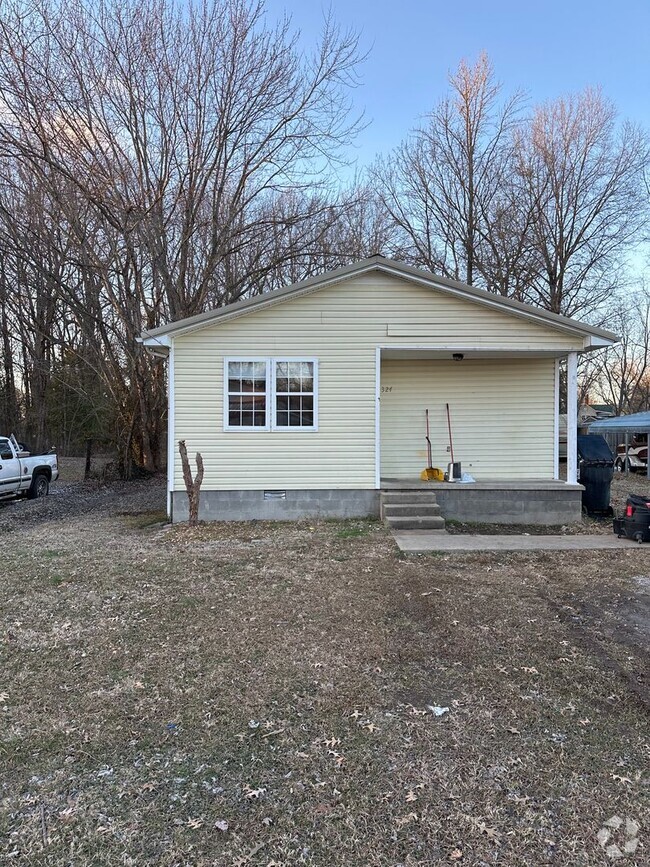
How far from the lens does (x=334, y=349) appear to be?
923 cm

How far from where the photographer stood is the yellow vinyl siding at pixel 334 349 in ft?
29.9

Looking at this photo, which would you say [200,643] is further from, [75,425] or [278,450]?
[75,425]

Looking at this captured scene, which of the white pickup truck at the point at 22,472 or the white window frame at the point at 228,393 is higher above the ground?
the white window frame at the point at 228,393

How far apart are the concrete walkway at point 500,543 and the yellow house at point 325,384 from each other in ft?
4.37

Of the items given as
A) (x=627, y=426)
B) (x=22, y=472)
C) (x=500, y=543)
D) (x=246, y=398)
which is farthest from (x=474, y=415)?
(x=627, y=426)

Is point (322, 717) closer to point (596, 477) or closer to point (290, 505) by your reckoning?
point (290, 505)

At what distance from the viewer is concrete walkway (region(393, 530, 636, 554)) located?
6.99m

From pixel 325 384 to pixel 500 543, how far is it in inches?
152

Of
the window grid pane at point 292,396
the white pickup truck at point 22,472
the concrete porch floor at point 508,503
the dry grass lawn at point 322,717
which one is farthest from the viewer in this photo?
the white pickup truck at point 22,472

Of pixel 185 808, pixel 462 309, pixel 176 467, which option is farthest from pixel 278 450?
pixel 185 808

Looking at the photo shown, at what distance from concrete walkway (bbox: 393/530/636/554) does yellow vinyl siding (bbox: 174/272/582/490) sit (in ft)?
6.40

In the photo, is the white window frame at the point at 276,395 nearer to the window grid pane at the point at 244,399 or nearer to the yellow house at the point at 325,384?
the yellow house at the point at 325,384

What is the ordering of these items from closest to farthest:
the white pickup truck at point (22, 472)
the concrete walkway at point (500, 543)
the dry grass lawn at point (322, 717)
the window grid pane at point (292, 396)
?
the dry grass lawn at point (322, 717) → the concrete walkway at point (500, 543) → the window grid pane at point (292, 396) → the white pickup truck at point (22, 472)

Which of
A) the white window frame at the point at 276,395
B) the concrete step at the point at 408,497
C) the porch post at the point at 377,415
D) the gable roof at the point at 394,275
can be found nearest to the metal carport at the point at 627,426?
the gable roof at the point at 394,275
